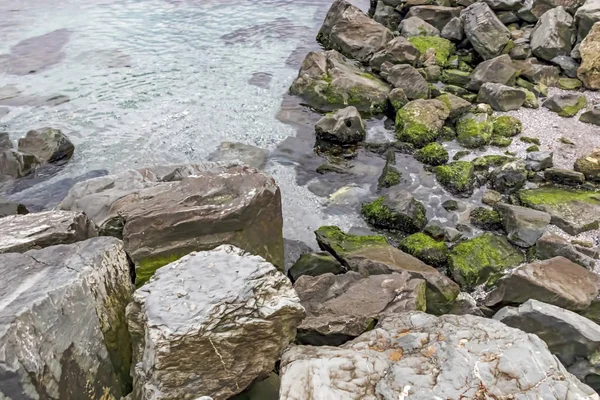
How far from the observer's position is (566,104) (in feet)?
43.6

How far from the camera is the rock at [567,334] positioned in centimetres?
589

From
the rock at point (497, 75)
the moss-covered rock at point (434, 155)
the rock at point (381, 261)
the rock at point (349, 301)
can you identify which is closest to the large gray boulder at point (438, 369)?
the rock at point (349, 301)

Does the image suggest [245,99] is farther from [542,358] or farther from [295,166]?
[542,358]

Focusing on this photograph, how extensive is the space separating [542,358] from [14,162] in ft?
36.5

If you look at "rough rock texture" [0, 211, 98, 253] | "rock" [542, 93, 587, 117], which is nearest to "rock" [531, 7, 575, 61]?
"rock" [542, 93, 587, 117]

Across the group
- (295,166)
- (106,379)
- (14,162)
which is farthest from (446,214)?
(14,162)

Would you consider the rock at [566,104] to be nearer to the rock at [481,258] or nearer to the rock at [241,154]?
the rock at [481,258]

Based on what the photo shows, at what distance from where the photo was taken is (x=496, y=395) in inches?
172

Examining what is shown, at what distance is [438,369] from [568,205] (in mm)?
6520

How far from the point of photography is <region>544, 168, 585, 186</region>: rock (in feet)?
34.1

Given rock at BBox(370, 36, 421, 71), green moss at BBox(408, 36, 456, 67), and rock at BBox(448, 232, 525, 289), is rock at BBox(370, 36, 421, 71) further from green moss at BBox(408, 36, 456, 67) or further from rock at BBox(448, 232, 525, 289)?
rock at BBox(448, 232, 525, 289)

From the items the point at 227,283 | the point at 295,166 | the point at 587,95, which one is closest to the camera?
the point at 227,283

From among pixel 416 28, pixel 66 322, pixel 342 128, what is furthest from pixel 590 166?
pixel 66 322

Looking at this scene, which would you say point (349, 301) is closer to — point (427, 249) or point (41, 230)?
point (427, 249)
